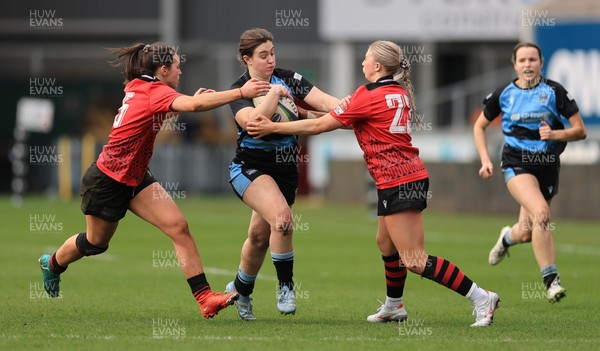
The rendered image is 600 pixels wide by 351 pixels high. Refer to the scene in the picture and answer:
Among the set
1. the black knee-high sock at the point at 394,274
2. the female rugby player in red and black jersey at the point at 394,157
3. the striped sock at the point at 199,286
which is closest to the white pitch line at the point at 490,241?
the black knee-high sock at the point at 394,274

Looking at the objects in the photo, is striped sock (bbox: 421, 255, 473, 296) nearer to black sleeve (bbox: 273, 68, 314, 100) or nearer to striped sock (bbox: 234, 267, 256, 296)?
striped sock (bbox: 234, 267, 256, 296)

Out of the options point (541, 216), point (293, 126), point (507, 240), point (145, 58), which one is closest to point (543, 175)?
point (541, 216)

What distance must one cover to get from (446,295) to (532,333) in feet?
9.00

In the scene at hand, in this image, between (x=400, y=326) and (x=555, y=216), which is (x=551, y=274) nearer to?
(x=400, y=326)

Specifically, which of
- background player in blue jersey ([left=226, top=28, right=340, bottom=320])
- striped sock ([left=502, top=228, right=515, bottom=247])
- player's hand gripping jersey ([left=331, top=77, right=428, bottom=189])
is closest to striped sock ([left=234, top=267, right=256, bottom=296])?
background player in blue jersey ([left=226, top=28, right=340, bottom=320])

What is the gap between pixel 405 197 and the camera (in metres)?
9.24

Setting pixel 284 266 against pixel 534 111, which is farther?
pixel 534 111

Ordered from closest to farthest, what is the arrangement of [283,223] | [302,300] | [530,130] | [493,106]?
[283,223]
[302,300]
[530,130]
[493,106]

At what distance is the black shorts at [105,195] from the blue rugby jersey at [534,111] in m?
3.73

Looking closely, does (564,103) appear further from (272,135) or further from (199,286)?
(199,286)

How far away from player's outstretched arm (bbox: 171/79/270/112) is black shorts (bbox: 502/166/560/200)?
3.27 metres

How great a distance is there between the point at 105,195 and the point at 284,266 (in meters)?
1.49

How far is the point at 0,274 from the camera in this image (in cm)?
1348

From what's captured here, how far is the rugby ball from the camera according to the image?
956 cm
